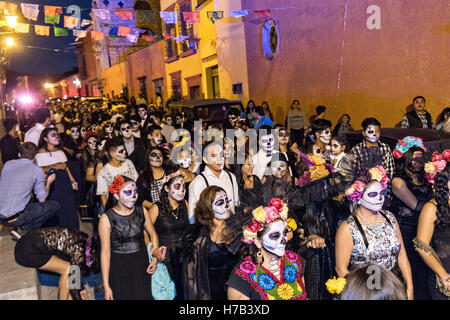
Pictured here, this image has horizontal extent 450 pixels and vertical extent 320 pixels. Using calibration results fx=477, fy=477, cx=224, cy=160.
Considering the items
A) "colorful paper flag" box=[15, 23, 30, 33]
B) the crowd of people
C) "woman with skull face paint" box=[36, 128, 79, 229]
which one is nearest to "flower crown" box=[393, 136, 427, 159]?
the crowd of people

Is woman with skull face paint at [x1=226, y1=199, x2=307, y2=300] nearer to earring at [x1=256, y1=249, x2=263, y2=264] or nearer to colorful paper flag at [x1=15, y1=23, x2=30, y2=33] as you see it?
earring at [x1=256, y1=249, x2=263, y2=264]

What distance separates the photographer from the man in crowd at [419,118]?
32.6 feet

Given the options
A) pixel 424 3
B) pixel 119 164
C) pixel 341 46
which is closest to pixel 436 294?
pixel 119 164

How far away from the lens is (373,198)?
4102 mm

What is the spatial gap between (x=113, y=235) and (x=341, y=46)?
11.0 m

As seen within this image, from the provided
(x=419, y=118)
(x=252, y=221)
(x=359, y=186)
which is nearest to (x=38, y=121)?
(x=252, y=221)

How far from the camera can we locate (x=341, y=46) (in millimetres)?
13914

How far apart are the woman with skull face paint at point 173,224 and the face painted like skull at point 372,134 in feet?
9.04

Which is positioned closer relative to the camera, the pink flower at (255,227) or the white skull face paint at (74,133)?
the pink flower at (255,227)

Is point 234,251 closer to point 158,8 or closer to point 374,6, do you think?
point 374,6

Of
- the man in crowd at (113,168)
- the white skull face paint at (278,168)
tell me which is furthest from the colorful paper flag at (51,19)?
the white skull face paint at (278,168)

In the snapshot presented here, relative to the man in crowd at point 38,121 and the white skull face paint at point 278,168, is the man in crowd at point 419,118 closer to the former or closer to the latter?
the white skull face paint at point 278,168

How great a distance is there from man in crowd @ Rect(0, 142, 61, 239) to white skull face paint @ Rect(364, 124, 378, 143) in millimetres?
4107

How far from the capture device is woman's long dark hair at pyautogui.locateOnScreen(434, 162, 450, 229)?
411 centimetres
